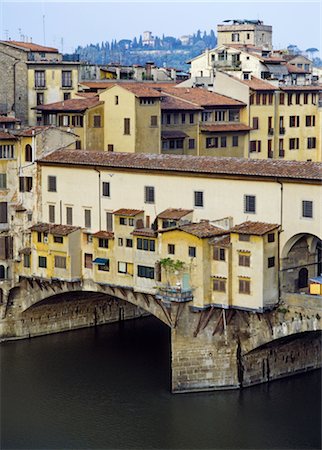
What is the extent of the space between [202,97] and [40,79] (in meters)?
8.00

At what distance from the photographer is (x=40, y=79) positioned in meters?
57.2

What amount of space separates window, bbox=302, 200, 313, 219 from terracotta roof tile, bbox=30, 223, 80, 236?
1048 centimetres

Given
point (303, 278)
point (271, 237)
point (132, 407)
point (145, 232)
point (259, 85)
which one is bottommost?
point (132, 407)

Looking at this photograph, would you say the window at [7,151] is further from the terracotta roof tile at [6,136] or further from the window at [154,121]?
the window at [154,121]

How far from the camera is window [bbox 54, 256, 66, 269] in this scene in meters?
46.1

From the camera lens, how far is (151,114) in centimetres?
5231

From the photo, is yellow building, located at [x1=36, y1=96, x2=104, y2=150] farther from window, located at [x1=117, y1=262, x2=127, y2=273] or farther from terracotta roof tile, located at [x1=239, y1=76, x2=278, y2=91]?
terracotta roof tile, located at [x1=239, y1=76, x2=278, y2=91]

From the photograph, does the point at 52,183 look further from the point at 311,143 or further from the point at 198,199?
the point at 311,143

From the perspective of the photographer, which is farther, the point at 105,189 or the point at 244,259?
the point at 105,189

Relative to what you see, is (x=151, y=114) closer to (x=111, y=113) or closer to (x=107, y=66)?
(x=111, y=113)

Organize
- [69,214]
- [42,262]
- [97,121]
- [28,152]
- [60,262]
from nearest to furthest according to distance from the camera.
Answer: [60,262] → [69,214] → [42,262] → [28,152] → [97,121]

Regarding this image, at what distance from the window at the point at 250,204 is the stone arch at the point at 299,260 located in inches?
70.7

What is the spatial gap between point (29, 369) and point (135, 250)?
6647 mm

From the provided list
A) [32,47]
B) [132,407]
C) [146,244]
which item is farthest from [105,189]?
[32,47]
